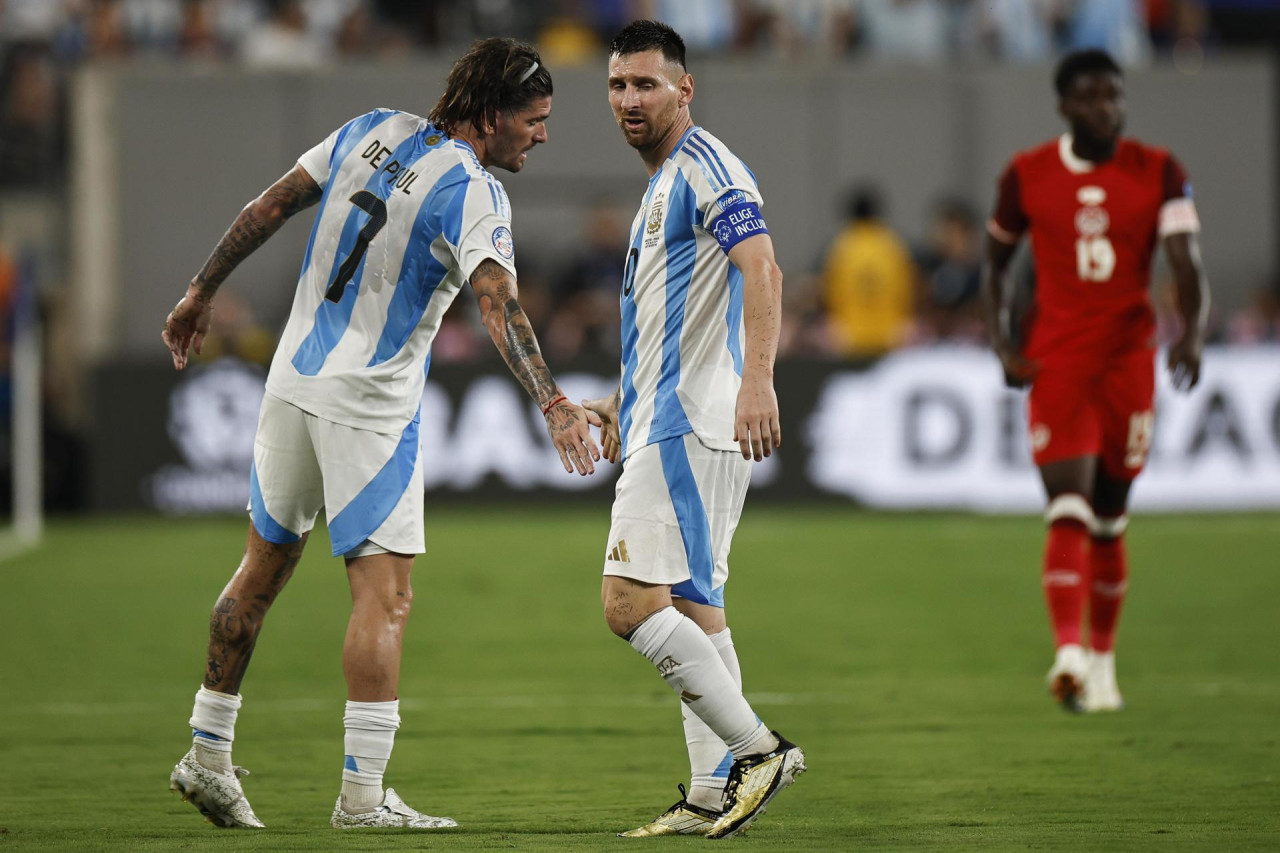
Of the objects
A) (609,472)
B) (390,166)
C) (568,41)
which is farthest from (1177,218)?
(568,41)

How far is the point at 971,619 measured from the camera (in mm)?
10031

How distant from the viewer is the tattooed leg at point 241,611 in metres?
5.42

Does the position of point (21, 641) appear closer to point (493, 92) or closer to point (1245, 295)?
point (493, 92)

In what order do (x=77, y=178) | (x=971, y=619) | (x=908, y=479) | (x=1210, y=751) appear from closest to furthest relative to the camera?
(x=1210, y=751)
(x=971, y=619)
(x=908, y=479)
(x=77, y=178)

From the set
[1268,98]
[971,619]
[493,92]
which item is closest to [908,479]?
[971,619]

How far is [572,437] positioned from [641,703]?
3.05 metres

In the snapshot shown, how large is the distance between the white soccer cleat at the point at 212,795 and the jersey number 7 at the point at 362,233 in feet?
4.72

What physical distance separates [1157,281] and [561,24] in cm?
670

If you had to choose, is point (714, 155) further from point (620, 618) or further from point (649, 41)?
point (620, 618)

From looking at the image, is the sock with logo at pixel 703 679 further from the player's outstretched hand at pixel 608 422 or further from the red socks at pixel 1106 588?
the red socks at pixel 1106 588

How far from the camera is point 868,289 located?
16.7m

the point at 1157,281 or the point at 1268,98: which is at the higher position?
the point at 1268,98

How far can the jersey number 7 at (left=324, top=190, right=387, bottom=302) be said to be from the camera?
5277 mm

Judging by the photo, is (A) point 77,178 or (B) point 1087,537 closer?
(B) point 1087,537
